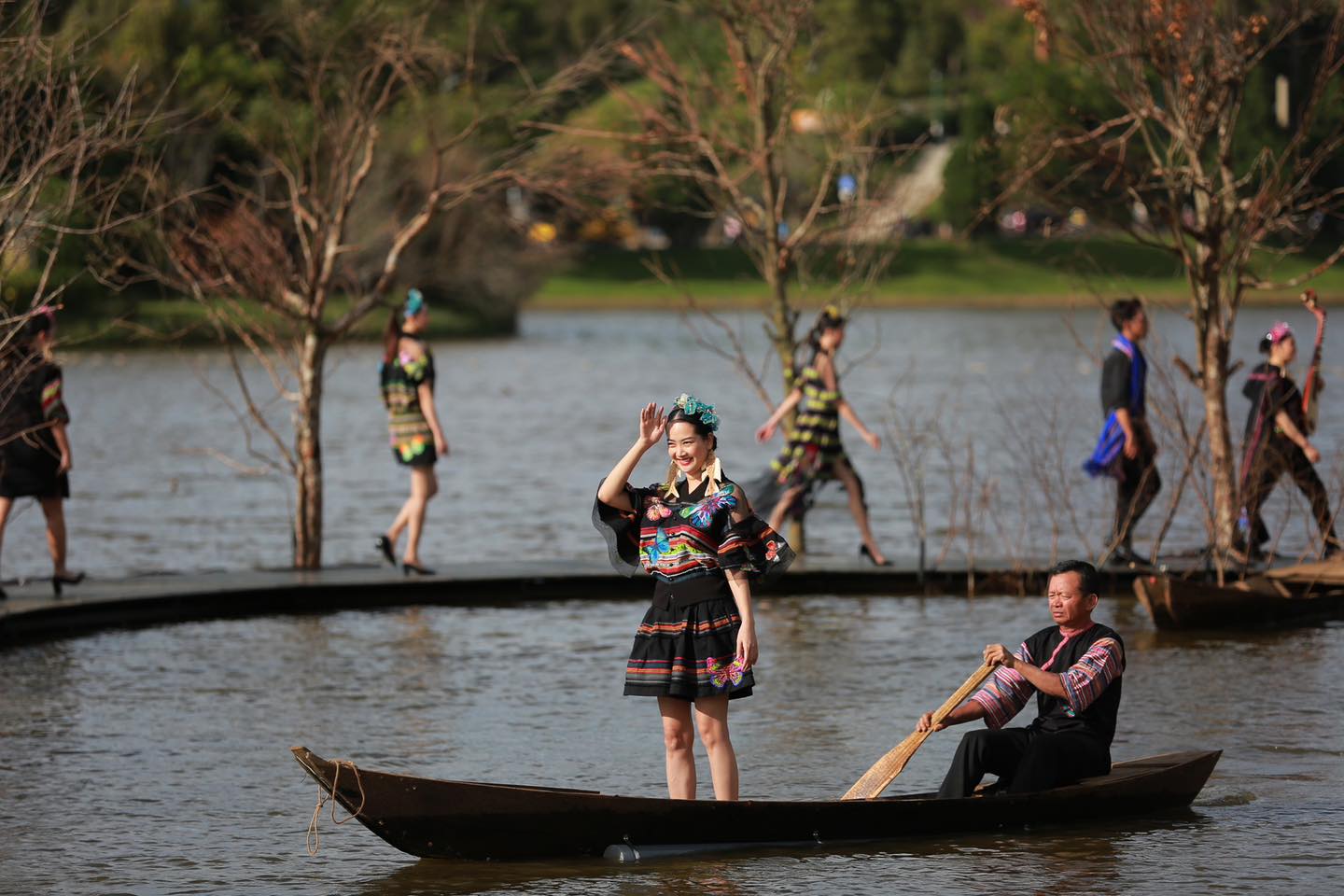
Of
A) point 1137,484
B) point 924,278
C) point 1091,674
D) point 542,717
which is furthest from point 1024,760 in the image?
point 924,278

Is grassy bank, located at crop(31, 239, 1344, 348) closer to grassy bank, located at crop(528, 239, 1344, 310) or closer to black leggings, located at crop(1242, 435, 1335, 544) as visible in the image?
grassy bank, located at crop(528, 239, 1344, 310)

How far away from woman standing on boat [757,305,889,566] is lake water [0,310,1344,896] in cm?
70

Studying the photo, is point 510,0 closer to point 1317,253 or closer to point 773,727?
point 1317,253

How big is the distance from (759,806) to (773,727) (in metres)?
2.75

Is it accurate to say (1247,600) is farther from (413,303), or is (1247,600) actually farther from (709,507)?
(709,507)

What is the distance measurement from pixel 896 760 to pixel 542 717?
9.82ft

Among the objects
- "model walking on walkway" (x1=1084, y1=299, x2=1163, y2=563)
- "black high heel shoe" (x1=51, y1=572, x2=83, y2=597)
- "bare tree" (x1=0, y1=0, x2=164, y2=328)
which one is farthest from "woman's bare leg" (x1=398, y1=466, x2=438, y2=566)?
"model walking on walkway" (x1=1084, y1=299, x2=1163, y2=563)

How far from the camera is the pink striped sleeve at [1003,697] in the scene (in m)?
8.23

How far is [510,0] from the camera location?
12256 centimetres

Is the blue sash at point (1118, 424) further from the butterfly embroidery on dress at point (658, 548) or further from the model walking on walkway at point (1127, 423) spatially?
the butterfly embroidery on dress at point (658, 548)

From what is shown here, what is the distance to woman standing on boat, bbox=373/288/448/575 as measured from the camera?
569 inches

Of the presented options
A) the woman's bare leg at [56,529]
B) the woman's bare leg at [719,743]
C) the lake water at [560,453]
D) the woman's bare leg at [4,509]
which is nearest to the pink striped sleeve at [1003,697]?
the woman's bare leg at [719,743]

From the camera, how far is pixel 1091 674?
808 cm

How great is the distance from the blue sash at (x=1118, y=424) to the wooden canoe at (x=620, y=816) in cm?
668
